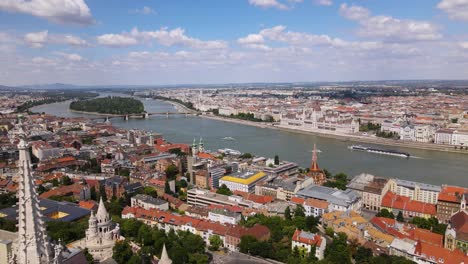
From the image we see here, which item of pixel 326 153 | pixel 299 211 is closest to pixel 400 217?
pixel 299 211

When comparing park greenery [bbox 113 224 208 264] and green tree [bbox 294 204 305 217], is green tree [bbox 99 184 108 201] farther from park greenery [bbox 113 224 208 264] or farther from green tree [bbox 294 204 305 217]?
green tree [bbox 294 204 305 217]

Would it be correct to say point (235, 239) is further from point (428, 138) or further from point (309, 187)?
point (428, 138)

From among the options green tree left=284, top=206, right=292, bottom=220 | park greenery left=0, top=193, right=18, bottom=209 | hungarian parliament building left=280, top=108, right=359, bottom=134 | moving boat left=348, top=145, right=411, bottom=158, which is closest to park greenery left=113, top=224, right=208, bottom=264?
green tree left=284, top=206, right=292, bottom=220

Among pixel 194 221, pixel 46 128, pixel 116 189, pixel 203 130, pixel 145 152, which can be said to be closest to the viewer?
pixel 194 221

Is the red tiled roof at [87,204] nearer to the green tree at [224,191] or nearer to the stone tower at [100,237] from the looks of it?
the stone tower at [100,237]

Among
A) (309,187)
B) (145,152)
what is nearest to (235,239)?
(309,187)

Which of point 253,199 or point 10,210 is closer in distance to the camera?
point 10,210
